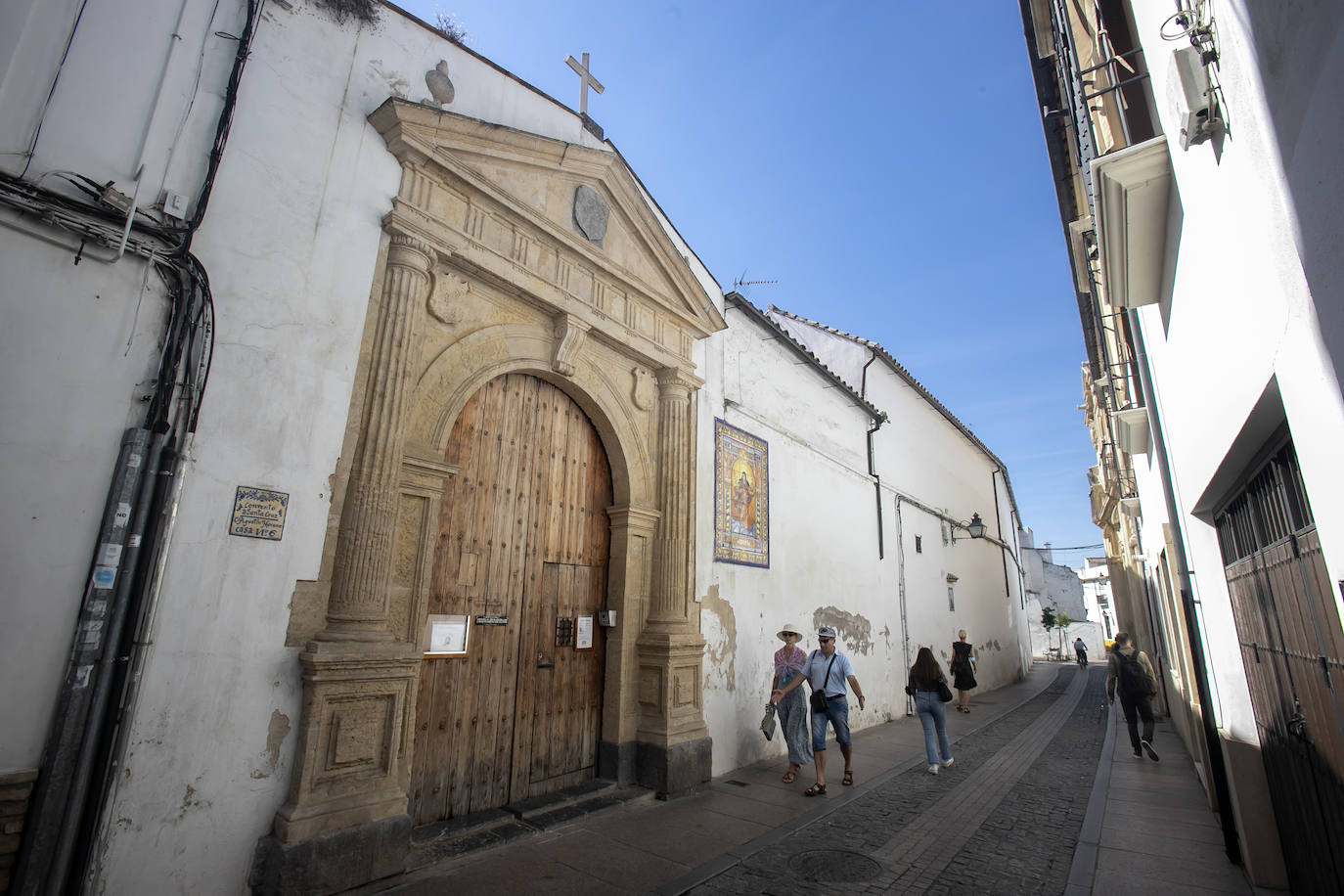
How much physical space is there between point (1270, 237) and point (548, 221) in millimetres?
4887

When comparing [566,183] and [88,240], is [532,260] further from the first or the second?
[88,240]

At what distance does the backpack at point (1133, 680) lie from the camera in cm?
770

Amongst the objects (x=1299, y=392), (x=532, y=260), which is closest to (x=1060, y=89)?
(x=532, y=260)

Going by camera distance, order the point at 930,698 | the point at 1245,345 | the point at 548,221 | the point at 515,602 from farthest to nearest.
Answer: the point at 930,698 < the point at 548,221 < the point at 515,602 < the point at 1245,345

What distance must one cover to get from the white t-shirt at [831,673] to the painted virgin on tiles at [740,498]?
57.1 inches

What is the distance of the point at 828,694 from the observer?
6.26 m

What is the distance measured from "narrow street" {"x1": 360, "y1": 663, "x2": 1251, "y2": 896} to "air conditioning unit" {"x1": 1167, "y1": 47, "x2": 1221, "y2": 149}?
4.09 m

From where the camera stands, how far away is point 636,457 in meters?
6.39

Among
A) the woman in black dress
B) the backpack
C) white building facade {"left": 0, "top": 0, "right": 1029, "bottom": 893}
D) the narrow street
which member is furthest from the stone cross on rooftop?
the woman in black dress

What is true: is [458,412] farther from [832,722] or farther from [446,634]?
[832,722]

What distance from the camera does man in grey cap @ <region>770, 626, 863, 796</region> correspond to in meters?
6.15

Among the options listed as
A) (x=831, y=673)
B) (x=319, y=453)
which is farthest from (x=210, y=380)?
(x=831, y=673)

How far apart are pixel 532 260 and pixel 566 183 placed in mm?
1026

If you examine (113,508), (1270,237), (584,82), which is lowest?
(113,508)
